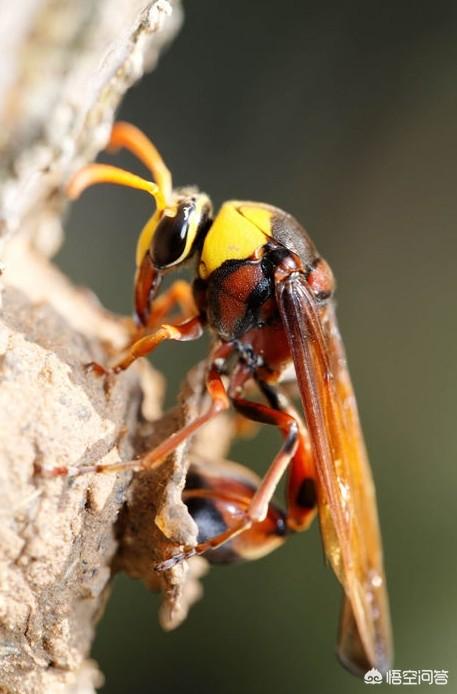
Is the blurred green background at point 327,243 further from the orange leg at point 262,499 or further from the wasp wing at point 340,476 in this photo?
the orange leg at point 262,499

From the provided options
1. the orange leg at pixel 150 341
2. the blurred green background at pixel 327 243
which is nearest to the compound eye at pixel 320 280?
the orange leg at pixel 150 341

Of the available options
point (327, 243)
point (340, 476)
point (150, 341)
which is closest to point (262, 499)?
point (340, 476)

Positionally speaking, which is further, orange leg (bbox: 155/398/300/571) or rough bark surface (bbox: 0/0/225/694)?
orange leg (bbox: 155/398/300/571)

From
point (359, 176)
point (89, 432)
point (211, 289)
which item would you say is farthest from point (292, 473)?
point (359, 176)

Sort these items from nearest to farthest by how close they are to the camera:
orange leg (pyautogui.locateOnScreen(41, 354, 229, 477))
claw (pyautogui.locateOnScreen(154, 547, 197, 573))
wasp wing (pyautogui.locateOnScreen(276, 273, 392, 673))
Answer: orange leg (pyautogui.locateOnScreen(41, 354, 229, 477)), claw (pyautogui.locateOnScreen(154, 547, 197, 573)), wasp wing (pyautogui.locateOnScreen(276, 273, 392, 673))

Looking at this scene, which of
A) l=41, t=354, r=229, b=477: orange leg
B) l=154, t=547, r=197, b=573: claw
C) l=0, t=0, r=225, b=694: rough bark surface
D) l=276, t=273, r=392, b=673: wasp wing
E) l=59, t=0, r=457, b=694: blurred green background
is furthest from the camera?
l=59, t=0, r=457, b=694: blurred green background

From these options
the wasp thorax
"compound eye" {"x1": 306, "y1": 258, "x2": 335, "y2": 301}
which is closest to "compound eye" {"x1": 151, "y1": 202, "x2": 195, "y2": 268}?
the wasp thorax

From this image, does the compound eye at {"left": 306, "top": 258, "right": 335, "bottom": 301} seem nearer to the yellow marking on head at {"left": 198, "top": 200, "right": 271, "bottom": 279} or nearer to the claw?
the yellow marking on head at {"left": 198, "top": 200, "right": 271, "bottom": 279}

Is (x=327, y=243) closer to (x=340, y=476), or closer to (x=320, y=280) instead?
(x=320, y=280)
